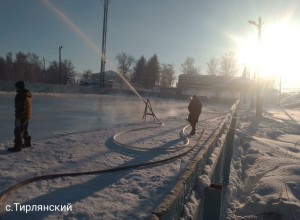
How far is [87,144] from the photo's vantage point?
10.4 m

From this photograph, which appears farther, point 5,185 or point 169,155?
point 169,155

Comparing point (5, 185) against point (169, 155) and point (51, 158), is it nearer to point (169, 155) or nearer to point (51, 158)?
point (51, 158)

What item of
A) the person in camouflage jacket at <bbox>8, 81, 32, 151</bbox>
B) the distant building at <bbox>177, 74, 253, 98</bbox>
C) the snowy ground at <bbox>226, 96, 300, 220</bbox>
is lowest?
the snowy ground at <bbox>226, 96, 300, 220</bbox>

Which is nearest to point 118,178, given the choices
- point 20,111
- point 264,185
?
point 20,111

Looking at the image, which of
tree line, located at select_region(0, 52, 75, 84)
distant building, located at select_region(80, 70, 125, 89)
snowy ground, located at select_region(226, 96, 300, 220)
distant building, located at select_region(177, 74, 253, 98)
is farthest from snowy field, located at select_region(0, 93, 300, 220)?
tree line, located at select_region(0, 52, 75, 84)

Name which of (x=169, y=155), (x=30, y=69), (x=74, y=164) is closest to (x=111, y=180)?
(x=74, y=164)

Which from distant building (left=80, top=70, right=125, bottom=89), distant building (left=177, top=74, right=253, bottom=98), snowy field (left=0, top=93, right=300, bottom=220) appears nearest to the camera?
snowy field (left=0, top=93, right=300, bottom=220)

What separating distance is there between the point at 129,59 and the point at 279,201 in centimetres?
12645

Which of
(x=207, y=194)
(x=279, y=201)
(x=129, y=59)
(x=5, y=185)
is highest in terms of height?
(x=129, y=59)

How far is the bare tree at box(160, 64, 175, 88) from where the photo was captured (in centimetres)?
12962

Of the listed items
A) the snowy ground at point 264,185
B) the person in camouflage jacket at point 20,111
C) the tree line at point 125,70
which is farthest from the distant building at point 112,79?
the person in camouflage jacket at point 20,111

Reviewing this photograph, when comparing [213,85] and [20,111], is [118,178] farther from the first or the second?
[213,85]

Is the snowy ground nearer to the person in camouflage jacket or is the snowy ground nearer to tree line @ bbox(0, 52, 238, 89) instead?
the person in camouflage jacket

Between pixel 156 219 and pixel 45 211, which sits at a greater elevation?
pixel 156 219
